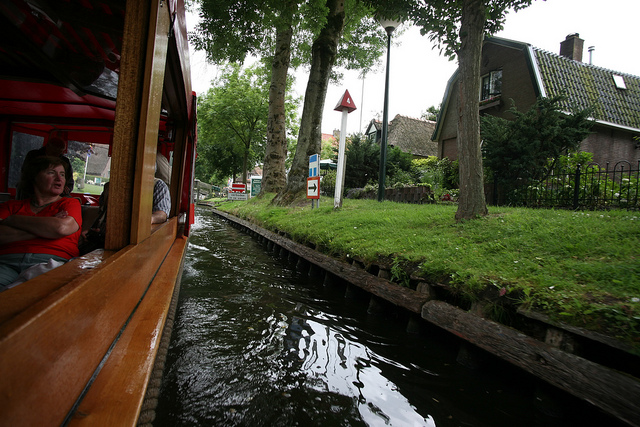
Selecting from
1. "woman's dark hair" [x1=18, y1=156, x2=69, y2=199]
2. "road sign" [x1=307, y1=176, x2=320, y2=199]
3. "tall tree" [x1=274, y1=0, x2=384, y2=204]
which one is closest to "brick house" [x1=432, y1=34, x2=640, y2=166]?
"tall tree" [x1=274, y1=0, x2=384, y2=204]

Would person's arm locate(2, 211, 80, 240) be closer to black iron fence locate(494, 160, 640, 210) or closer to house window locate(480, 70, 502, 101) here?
black iron fence locate(494, 160, 640, 210)

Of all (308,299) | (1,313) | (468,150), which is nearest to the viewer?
(1,313)

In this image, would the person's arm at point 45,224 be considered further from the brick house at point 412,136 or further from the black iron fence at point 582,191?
the brick house at point 412,136

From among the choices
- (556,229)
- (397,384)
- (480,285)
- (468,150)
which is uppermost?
(468,150)

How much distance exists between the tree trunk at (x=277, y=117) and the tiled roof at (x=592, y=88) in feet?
34.5

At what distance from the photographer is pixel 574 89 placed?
15.0m

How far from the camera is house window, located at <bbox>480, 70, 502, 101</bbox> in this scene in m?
17.1

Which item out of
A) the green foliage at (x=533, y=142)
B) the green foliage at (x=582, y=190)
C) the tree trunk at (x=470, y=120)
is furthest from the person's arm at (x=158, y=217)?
the green foliage at (x=533, y=142)

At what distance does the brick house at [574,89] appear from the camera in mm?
14906

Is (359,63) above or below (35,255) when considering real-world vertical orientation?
above

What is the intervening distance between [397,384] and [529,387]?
1014 mm

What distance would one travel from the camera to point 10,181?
4453 mm

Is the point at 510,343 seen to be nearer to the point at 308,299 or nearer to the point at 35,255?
the point at 308,299

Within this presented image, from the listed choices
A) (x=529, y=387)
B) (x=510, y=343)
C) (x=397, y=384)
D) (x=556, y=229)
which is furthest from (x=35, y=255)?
(x=556, y=229)
